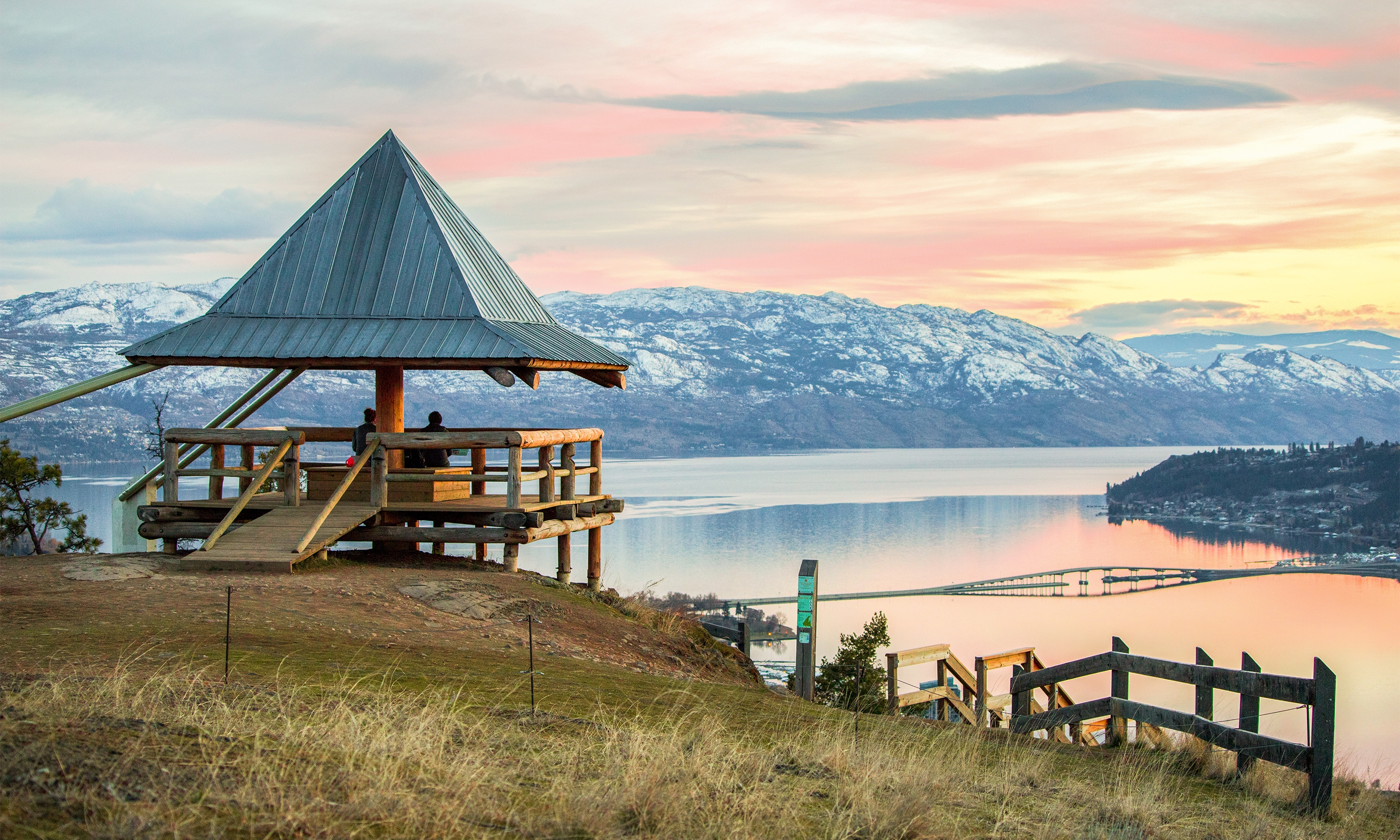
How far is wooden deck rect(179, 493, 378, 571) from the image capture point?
Result: 13945 millimetres

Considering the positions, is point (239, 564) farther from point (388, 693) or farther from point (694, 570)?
point (694, 570)

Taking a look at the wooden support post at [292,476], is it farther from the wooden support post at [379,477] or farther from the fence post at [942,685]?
the fence post at [942,685]

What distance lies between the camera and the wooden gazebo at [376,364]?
616 inches

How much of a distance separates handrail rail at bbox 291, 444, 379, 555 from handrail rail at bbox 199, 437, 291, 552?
84 cm

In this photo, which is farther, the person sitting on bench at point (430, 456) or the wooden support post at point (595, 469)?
the wooden support post at point (595, 469)

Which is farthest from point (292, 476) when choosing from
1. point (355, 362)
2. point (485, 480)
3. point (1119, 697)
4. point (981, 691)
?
point (1119, 697)

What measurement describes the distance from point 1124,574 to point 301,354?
129m

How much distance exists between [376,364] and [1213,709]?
1137 centimetres

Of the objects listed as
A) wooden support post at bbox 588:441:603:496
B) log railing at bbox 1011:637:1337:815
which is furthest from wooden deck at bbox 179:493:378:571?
log railing at bbox 1011:637:1337:815

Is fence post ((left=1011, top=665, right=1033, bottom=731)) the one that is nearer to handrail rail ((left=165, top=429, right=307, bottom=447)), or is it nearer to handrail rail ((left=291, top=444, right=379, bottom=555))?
handrail rail ((left=291, top=444, right=379, bottom=555))

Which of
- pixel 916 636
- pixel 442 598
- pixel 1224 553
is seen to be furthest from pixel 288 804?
pixel 1224 553

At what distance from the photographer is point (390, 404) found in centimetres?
1741

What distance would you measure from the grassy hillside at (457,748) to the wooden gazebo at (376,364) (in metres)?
2.51

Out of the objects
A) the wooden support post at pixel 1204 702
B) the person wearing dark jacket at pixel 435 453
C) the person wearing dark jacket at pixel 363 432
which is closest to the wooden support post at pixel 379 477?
the person wearing dark jacket at pixel 363 432
